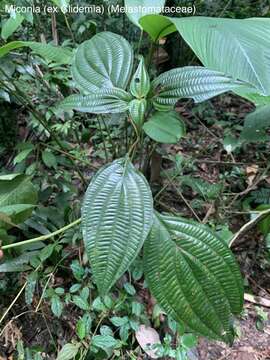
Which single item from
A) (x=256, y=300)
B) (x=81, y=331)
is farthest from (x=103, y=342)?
(x=256, y=300)

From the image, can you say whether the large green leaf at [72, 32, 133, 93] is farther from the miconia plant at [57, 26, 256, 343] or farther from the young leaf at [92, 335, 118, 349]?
the young leaf at [92, 335, 118, 349]

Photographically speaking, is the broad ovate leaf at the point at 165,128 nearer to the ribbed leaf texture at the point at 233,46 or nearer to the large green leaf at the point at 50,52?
the ribbed leaf texture at the point at 233,46

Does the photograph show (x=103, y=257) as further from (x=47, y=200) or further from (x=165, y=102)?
(x=47, y=200)

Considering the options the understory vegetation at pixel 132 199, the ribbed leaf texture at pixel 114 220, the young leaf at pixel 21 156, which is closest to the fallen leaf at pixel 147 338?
the understory vegetation at pixel 132 199

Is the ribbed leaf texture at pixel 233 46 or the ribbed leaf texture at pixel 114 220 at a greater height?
the ribbed leaf texture at pixel 233 46

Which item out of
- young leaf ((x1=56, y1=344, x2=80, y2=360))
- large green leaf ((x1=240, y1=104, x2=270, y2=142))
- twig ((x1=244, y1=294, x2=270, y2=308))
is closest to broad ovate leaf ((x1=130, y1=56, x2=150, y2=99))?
large green leaf ((x1=240, y1=104, x2=270, y2=142))

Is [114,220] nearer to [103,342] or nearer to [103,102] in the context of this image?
[103,102]

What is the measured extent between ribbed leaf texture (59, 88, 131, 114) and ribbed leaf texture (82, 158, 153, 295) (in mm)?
92

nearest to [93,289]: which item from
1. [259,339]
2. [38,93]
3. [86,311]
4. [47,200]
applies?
[86,311]

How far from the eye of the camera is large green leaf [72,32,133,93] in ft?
2.27

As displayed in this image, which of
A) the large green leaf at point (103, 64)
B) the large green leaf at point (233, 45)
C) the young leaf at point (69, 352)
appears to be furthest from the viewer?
the young leaf at point (69, 352)

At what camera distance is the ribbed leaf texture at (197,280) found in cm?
58

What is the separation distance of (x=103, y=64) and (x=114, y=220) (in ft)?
1.05

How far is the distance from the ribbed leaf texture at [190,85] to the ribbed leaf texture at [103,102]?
56 mm
